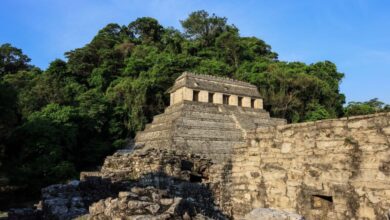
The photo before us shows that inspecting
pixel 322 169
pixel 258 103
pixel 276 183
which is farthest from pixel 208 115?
pixel 322 169

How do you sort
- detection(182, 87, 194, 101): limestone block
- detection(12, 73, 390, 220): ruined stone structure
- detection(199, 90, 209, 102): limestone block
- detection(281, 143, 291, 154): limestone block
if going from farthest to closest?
detection(199, 90, 209, 102): limestone block → detection(182, 87, 194, 101): limestone block → detection(281, 143, 291, 154): limestone block → detection(12, 73, 390, 220): ruined stone structure

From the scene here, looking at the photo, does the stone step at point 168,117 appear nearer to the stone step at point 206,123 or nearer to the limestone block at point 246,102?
the stone step at point 206,123

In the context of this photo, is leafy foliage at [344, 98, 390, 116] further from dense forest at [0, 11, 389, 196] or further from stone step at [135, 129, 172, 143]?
stone step at [135, 129, 172, 143]

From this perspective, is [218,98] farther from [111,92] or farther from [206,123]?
[111,92]

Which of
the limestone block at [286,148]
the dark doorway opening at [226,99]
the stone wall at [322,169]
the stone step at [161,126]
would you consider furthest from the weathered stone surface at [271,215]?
the dark doorway opening at [226,99]

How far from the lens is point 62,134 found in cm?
1891

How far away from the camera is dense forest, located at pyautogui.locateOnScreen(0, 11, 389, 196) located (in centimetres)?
1712

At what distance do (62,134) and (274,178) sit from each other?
652 inches

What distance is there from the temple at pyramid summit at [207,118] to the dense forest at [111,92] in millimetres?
3749

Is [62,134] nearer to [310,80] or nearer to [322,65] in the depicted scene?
[310,80]

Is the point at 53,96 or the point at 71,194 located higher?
the point at 53,96

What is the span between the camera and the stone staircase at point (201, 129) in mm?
18547

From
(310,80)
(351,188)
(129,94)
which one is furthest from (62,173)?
(310,80)

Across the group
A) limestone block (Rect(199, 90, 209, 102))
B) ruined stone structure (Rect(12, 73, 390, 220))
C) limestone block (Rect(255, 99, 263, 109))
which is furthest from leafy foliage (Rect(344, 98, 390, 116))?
ruined stone structure (Rect(12, 73, 390, 220))
